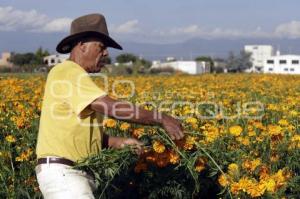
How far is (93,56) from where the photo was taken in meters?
3.45

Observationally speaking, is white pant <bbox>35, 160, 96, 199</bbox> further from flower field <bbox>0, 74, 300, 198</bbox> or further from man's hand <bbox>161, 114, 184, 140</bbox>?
man's hand <bbox>161, 114, 184, 140</bbox>

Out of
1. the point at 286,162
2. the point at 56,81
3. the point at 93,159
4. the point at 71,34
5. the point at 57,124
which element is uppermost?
the point at 71,34

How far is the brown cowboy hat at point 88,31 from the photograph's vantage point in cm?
344

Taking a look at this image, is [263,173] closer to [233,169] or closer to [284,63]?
Answer: [233,169]

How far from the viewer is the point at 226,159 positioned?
4.17 metres

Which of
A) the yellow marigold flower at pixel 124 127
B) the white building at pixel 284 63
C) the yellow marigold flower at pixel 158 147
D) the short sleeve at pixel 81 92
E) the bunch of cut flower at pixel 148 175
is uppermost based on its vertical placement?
the short sleeve at pixel 81 92

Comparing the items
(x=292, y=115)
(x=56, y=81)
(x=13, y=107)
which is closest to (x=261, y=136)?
(x=292, y=115)

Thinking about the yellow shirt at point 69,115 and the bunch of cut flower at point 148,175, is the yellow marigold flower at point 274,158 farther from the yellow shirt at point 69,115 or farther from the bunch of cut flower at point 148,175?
the yellow shirt at point 69,115

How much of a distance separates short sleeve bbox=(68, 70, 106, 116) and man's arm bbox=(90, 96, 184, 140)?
3cm

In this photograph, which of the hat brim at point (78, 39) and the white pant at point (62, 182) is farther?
the hat brim at point (78, 39)

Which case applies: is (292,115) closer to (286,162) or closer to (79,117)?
(286,162)

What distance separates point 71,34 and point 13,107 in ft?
13.1

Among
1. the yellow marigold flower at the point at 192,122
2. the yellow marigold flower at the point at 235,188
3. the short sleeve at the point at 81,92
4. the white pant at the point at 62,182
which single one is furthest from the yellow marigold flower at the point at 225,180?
the yellow marigold flower at the point at 192,122

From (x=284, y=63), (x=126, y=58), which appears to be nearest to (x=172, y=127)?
(x=126, y=58)
